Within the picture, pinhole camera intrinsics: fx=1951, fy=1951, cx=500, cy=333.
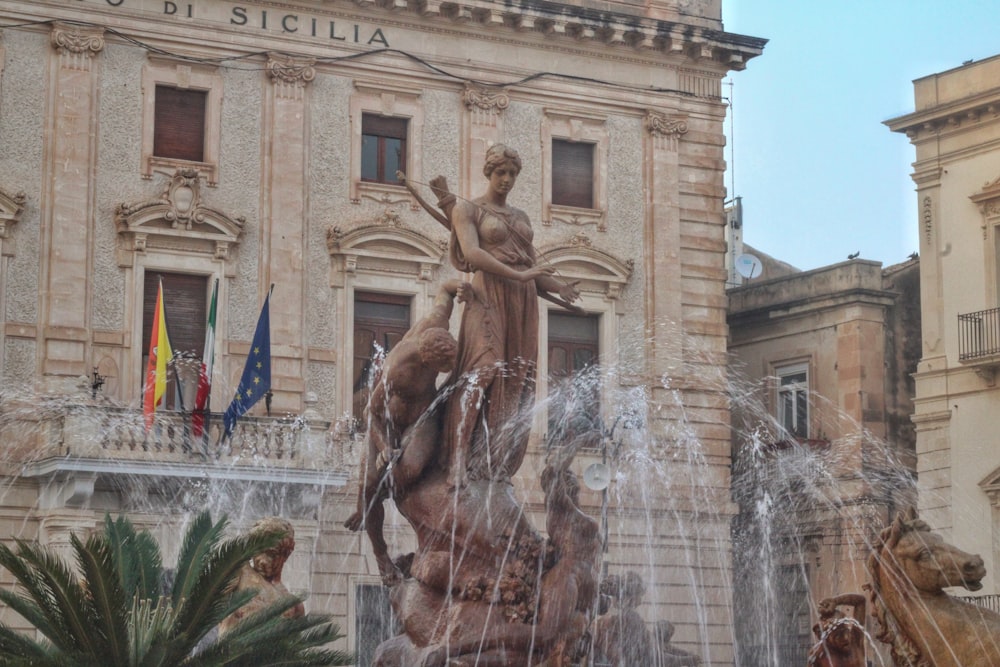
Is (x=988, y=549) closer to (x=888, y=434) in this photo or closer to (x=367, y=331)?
(x=888, y=434)

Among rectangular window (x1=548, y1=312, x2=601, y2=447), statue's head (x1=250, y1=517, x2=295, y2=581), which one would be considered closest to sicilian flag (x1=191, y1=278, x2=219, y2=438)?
rectangular window (x1=548, y1=312, x2=601, y2=447)

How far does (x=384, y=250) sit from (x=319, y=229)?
109cm

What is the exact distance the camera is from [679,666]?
1417cm

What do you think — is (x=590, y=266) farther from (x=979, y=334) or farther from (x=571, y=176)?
(x=979, y=334)

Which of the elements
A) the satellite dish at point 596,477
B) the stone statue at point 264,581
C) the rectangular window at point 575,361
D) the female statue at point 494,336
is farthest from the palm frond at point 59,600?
the rectangular window at point 575,361

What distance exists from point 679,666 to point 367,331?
16.9 metres

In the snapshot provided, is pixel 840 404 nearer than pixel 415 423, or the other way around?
pixel 415 423

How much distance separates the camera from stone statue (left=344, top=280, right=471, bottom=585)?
A: 12.1 meters

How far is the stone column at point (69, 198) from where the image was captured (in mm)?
28203

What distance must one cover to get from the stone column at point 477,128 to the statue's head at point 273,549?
1852 cm

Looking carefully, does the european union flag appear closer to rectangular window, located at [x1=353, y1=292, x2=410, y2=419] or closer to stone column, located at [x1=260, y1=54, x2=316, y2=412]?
stone column, located at [x1=260, y1=54, x2=316, y2=412]

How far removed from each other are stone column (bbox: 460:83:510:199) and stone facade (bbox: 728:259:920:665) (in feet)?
24.6

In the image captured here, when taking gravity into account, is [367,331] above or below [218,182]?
below

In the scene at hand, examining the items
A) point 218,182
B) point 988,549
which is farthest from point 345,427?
point 988,549
